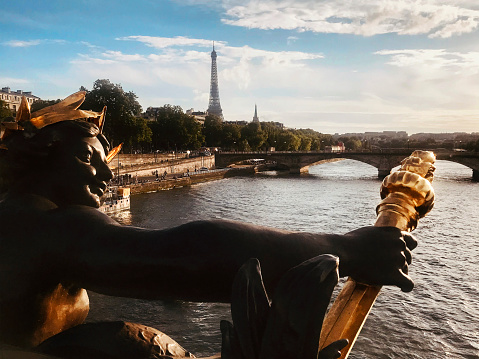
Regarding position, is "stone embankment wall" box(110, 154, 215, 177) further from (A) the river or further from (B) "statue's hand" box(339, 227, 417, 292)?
(B) "statue's hand" box(339, 227, 417, 292)

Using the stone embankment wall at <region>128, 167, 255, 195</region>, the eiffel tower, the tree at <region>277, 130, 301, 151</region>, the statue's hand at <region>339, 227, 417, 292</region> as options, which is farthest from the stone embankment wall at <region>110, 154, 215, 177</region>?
the eiffel tower

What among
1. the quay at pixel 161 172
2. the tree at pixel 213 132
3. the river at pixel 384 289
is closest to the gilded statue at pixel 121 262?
the river at pixel 384 289

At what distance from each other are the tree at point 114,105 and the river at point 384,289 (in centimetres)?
907

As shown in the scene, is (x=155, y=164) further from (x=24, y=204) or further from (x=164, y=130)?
(x=24, y=204)

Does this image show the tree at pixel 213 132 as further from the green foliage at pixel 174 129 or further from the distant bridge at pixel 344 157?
the distant bridge at pixel 344 157

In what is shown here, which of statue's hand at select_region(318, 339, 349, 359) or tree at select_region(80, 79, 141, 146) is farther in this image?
tree at select_region(80, 79, 141, 146)

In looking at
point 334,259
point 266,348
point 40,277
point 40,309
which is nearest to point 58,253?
point 40,277

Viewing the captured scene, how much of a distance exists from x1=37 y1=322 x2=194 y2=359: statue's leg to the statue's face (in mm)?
391

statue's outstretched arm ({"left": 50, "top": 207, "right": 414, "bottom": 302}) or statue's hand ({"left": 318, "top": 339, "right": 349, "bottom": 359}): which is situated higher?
statue's outstretched arm ({"left": 50, "top": 207, "right": 414, "bottom": 302})

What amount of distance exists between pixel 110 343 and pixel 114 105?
1643 inches

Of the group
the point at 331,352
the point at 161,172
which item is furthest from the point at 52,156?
the point at 161,172

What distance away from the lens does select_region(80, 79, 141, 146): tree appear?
4069 centimetres

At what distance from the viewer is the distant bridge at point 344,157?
49.6 metres

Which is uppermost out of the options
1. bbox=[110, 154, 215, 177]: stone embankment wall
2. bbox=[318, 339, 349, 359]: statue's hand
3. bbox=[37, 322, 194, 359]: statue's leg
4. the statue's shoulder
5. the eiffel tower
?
the eiffel tower
